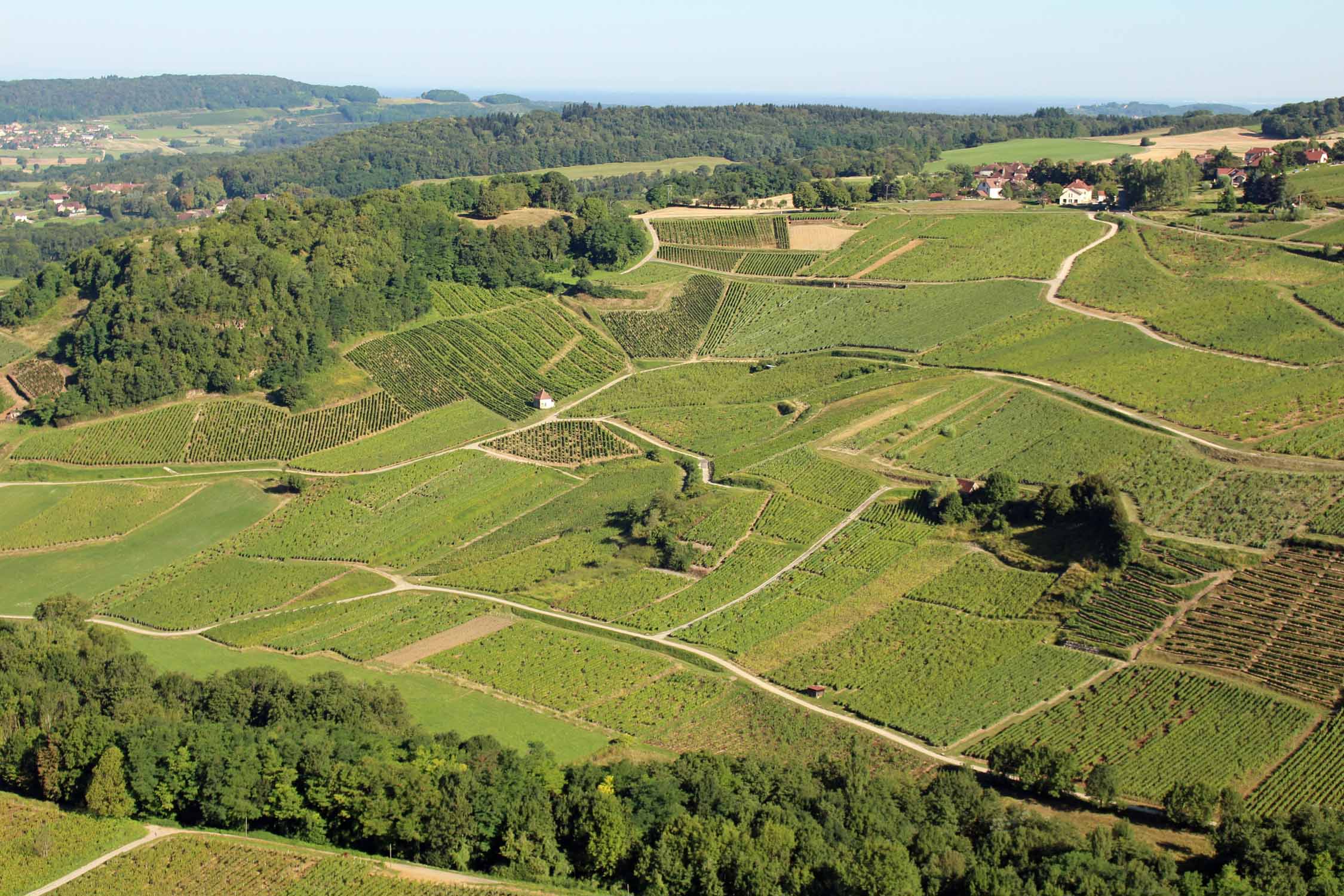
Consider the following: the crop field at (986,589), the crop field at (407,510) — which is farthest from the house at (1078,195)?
the crop field at (986,589)

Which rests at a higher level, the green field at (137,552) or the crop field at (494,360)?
the crop field at (494,360)

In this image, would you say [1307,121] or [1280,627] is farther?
[1307,121]

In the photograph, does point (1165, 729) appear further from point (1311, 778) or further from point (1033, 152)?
point (1033, 152)

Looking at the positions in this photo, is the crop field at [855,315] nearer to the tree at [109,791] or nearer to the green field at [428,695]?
the green field at [428,695]

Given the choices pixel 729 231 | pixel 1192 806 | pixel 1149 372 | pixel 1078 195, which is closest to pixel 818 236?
pixel 729 231

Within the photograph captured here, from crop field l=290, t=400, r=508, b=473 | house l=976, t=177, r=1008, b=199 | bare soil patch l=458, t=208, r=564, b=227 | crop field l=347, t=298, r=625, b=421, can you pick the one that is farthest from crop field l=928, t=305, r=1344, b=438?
bare soil patch l=458, t=208, r=564, b=227

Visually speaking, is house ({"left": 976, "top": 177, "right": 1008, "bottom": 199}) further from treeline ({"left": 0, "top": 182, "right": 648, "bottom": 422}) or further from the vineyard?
the vineyard
